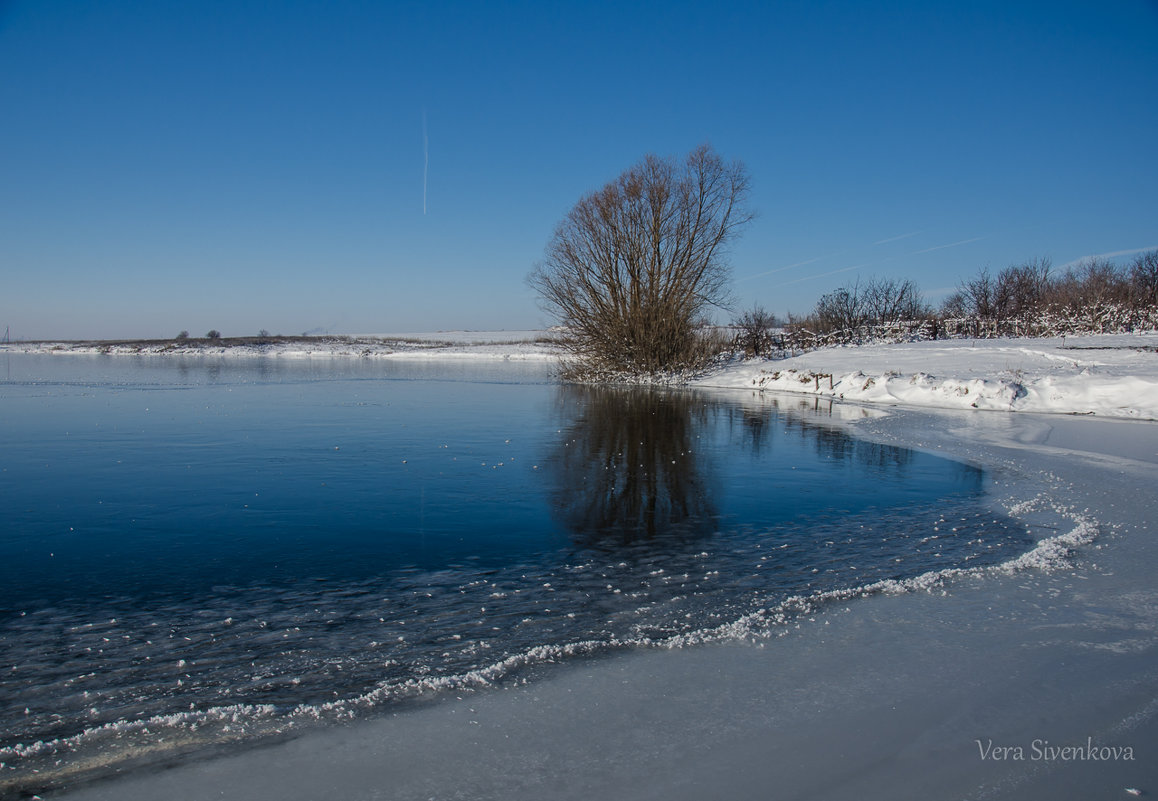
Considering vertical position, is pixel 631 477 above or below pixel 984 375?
below

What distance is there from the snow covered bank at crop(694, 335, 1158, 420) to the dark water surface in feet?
26.4

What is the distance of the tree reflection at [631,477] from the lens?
6113 mm

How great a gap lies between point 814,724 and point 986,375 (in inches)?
798

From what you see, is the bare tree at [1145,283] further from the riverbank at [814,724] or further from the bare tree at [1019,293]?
the riverbank at [814,724]

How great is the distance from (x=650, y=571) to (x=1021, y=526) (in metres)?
3.57

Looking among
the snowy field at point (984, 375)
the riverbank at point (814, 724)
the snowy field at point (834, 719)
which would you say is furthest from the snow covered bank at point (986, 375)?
the riverbank at point (814, 724)

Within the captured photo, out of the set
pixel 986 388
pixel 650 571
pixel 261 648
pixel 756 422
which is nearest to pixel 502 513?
pixel 650 571

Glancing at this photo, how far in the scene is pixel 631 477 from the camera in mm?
8336

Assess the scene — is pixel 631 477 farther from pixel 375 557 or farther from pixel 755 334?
pixel 755 334

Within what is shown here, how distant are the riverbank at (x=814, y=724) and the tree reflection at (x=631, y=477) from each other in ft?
7.02

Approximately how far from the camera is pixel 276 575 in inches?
184

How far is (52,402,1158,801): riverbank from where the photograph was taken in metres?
2.52

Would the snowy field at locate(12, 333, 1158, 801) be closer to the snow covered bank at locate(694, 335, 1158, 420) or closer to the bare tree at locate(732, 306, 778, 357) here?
the snow covered bank at locate(694, 335, 1158, 420)

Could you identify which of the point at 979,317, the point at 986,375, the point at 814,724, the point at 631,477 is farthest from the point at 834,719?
the point at 979,317
